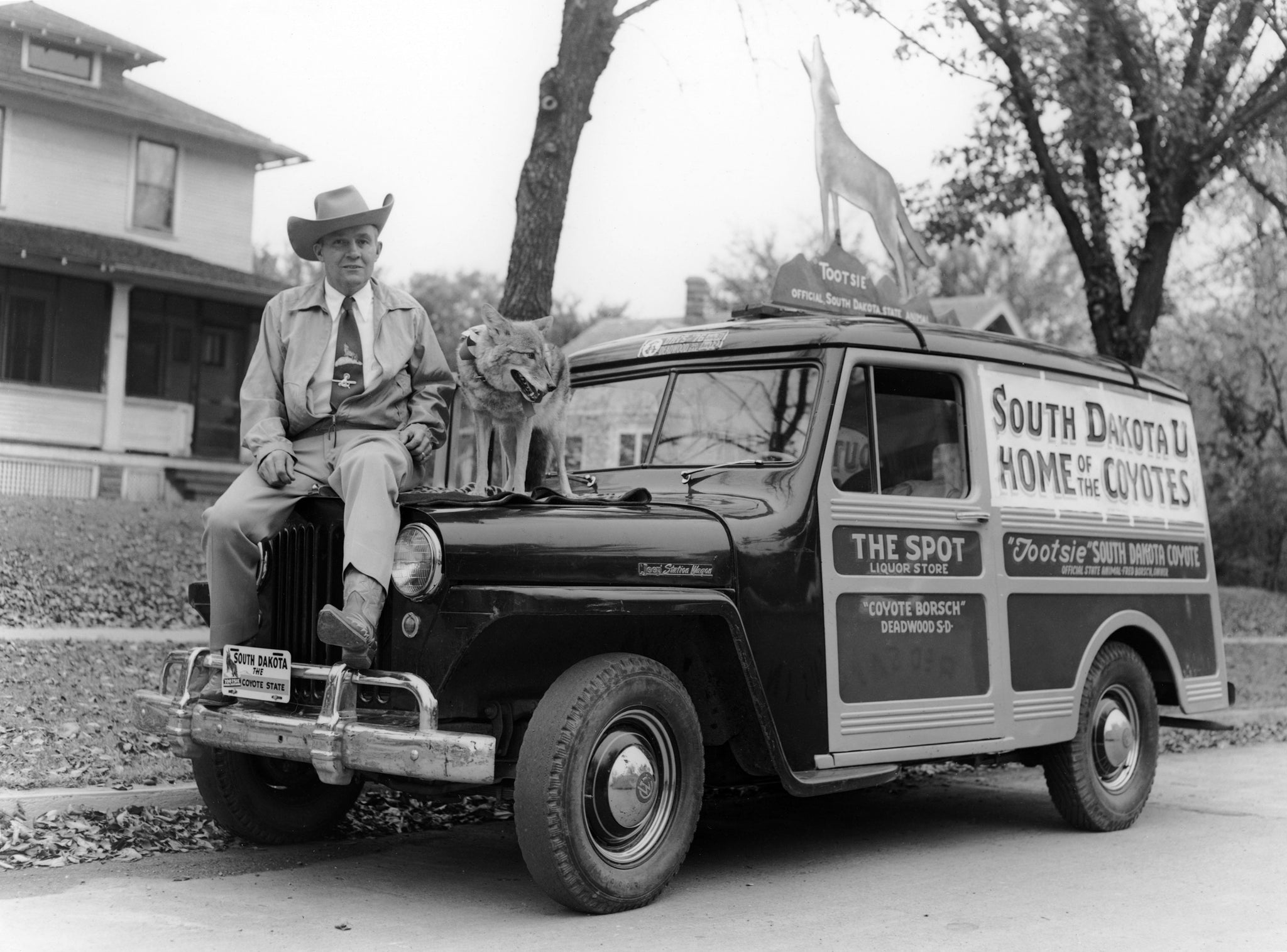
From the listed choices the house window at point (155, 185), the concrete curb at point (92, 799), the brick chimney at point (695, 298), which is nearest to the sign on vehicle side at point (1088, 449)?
the concrete curb at point (92, 799)

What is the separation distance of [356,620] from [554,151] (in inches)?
210

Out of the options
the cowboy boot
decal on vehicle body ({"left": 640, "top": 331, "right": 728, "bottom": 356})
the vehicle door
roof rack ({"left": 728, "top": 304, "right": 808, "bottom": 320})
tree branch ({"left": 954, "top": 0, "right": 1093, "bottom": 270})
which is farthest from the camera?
tree branch ({"left": 954, "top": 0, "right": 1093, "bottom": 270})

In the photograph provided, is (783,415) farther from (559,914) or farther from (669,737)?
(559,914)

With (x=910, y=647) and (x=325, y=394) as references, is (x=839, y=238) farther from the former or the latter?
(x=325, y=394)

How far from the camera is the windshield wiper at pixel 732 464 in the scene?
19.6ft

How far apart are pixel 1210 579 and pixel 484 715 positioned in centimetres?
496

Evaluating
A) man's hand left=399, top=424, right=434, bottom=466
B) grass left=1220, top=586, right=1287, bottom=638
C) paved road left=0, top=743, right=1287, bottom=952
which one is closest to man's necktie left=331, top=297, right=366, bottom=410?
man's hand left=399, top=424, right=434, bottom=466

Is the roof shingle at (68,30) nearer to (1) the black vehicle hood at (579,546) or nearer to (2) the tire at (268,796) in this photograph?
(2) the tire at (268,796)

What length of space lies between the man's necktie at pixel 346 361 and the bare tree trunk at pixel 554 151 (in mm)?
3450

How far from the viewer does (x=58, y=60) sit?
16.7 metres

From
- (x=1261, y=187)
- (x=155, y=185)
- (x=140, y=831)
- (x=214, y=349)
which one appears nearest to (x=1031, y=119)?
(x=1261, y=187)

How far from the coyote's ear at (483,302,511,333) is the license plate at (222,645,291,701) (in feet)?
4.89

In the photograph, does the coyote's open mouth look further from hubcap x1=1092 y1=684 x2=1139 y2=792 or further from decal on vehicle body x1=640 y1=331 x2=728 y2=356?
hubcap x1=1092 y1=684 x2=1139 y2=792

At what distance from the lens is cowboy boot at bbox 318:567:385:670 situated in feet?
15.1
